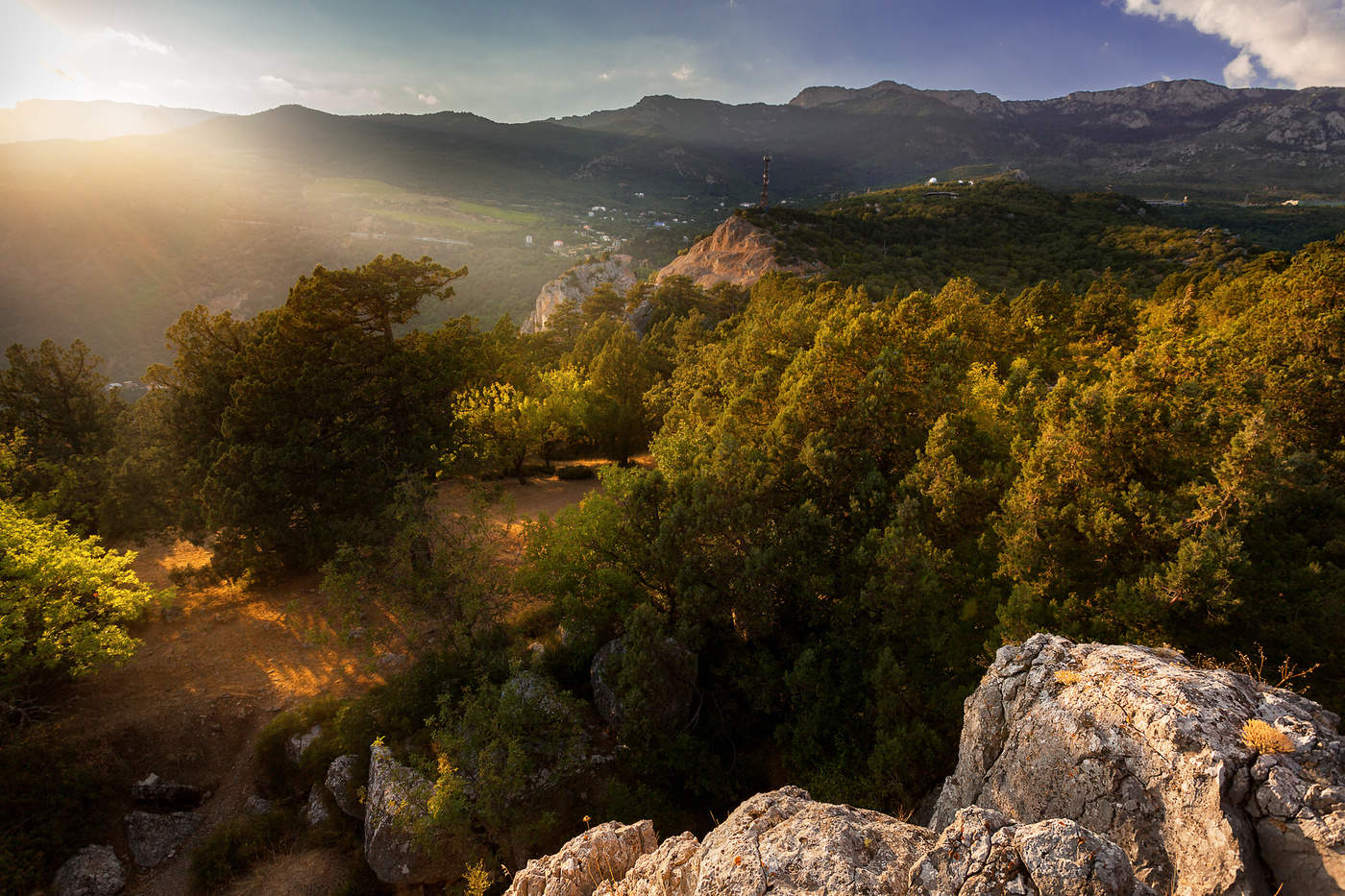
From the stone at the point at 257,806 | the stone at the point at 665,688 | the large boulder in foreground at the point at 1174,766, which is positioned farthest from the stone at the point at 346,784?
the large boulder in foreground at the point at 1174,766

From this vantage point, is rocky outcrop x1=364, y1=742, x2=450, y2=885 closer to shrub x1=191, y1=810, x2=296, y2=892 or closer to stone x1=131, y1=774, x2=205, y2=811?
shrub x1=191, y1=810, x2=296, y2=892

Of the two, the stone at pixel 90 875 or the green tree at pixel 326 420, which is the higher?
the green tree at pixel 326 420

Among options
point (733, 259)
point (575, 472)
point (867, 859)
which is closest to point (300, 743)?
point (867, 859)

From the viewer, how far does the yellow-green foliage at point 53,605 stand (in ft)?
60.0

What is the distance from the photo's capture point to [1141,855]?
730 cm

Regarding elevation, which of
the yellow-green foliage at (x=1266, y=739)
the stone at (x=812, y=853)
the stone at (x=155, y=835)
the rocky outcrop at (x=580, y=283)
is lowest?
the stone at (x=155, y=835)

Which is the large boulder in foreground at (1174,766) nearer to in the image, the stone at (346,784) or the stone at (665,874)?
the stone at (665,874)

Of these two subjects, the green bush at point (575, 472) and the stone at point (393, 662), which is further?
the green bush at point (575, 472)

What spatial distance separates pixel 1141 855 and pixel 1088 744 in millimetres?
1358

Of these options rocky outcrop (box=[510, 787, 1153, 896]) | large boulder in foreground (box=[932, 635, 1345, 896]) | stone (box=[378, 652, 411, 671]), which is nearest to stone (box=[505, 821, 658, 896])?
rocky outcrop (box=[510, 787, 1153, 896])

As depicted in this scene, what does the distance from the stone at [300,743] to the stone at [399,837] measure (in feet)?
16.4

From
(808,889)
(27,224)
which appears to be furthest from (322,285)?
(27,224)

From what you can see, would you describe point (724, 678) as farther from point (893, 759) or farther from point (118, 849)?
point (118, 849)

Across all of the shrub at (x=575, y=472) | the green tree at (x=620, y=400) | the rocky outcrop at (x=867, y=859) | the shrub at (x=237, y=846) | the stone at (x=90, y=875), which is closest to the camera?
the rocky outcrop at (x=867, y=859)
